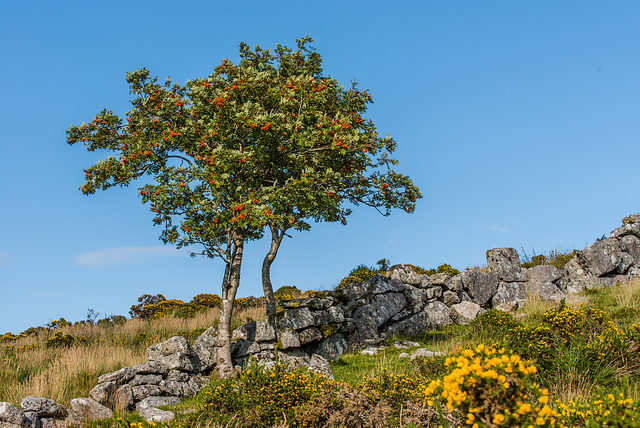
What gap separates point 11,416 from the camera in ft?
30.7

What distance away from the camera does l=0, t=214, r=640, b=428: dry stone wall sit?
11383 mm

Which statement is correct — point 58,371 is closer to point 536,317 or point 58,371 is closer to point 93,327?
point 93,327

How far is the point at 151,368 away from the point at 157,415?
2.66 meters

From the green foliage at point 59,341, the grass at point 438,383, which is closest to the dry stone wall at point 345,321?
the grass at point 438,383

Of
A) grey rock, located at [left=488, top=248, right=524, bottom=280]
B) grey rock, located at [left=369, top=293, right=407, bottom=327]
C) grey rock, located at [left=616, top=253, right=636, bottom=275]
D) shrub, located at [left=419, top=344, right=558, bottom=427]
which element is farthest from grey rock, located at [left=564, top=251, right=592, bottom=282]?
shrub, located at [left=419, top=344, right=558, bottom=427]

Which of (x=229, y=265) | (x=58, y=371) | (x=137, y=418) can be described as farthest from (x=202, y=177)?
(x=58, y=371)

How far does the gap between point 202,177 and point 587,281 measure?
1825 centimetres

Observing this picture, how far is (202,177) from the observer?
12.4 meters

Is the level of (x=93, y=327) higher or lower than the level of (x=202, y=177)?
lower

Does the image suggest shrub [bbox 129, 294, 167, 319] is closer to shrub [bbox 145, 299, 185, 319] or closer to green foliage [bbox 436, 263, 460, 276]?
shrub [bbox 145, 299, 185, 319]

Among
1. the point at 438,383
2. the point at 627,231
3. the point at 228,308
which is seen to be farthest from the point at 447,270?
the point at 438,383

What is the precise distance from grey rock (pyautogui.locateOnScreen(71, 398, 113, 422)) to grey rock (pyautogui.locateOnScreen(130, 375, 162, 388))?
142 centimetres

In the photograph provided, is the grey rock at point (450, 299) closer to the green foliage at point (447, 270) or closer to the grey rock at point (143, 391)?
the green foliage at point (447, 270)

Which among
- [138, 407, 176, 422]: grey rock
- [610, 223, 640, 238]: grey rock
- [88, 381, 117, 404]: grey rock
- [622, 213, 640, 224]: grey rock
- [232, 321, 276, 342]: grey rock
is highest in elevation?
[622, 213, 640, 224]: grey rock
